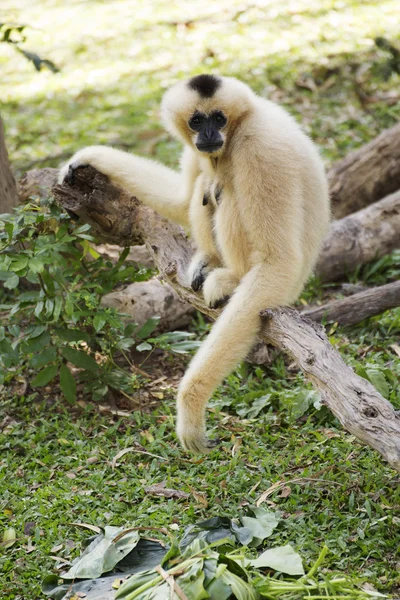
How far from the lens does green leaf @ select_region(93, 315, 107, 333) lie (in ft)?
14.2

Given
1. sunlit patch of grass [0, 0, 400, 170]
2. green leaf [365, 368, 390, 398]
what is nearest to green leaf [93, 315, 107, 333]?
green leaf [365, 368, 390, 398]

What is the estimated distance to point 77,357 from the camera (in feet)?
15.0

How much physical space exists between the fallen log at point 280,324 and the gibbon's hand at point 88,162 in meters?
0.04

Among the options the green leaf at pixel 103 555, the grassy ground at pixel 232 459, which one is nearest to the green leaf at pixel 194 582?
the green leaf at pixel 103 555

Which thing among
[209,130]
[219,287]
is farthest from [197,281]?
[209,130]

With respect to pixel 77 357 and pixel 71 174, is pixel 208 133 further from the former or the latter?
pixel 77 357

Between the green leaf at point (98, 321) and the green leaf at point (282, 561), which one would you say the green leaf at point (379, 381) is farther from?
the green leaf at point (98, 321)

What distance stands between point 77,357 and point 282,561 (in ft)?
6.65

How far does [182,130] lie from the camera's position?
177 inches

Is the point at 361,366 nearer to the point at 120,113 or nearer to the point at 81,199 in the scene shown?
the point at 81,199

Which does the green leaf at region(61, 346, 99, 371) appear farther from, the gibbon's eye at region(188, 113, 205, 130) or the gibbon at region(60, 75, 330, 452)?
the gibbon's eye at region(188, 113, 205, 130)

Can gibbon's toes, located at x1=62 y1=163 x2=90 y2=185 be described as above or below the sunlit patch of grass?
above

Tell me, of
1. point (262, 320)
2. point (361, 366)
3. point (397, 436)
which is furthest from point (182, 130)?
point (397, 436)

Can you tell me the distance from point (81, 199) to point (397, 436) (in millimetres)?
2564
